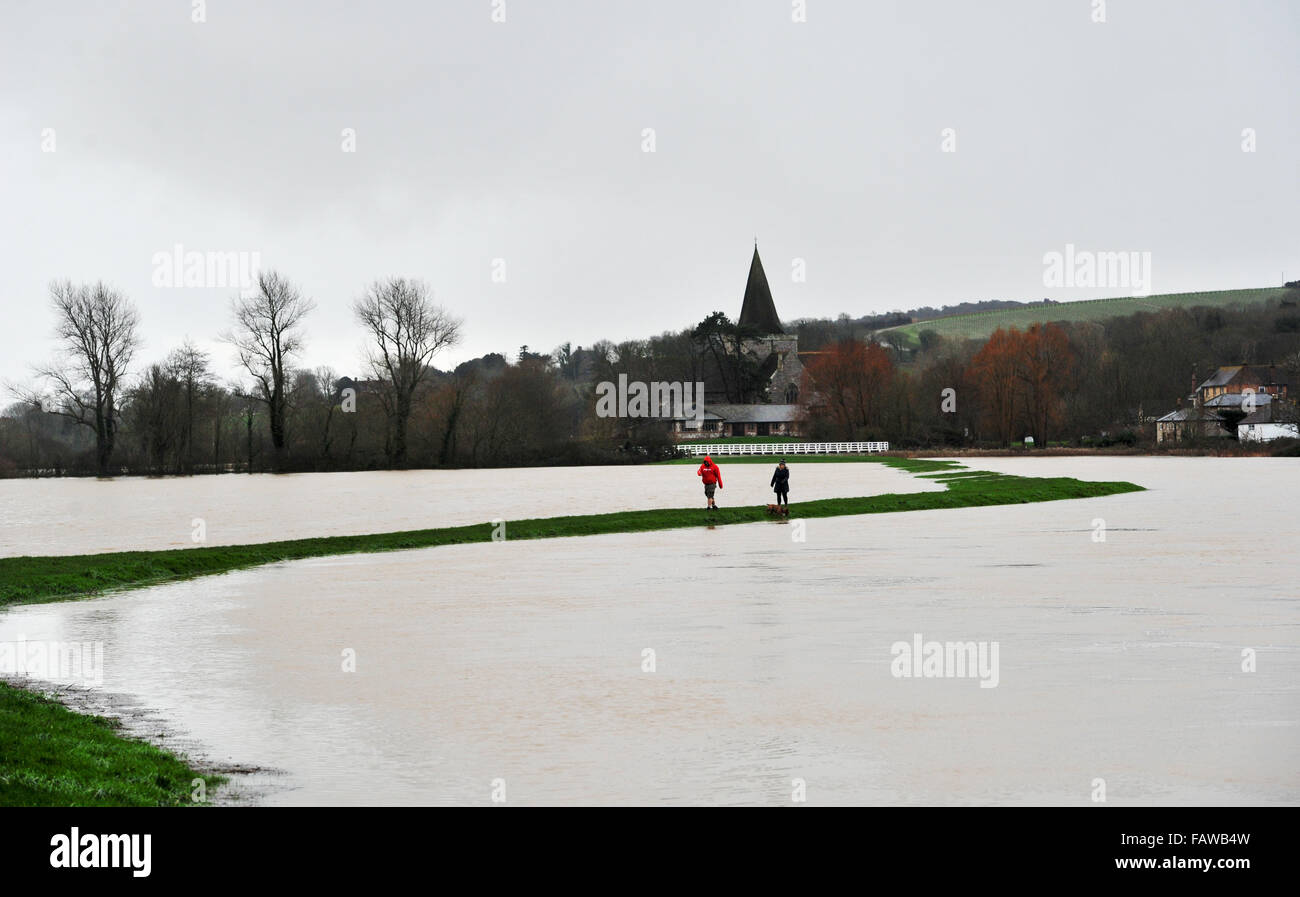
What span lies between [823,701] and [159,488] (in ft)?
224

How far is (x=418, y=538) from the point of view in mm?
34781

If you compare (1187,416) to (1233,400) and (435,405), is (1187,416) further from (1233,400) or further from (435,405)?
(435,405)

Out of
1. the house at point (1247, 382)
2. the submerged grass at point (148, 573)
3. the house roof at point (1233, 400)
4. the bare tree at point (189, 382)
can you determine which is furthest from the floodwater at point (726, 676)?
the house at point (1247, 382)

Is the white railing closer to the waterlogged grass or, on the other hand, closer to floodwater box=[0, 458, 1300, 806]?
the waterlogged grass

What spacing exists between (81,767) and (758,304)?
591 ft

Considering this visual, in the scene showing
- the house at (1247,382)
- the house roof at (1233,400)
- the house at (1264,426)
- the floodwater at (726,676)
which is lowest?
the floodwater at (726,676)

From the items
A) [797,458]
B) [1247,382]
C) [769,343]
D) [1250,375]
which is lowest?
[797,458]

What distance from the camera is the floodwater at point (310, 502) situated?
37.6 meters

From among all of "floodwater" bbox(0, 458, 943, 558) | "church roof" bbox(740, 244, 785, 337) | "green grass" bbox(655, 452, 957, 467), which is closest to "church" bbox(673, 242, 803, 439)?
"church roof" bbox(740, 244, 785, 337)

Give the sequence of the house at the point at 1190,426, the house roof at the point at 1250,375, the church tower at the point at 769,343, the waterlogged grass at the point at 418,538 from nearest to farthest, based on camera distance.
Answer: the waterlogged grass at the point at 418,538 < the house at the point at 1190,426 < the house roof at the point at 1250,375 < the church tower at the point at 769,343

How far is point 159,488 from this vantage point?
74562 millimetres

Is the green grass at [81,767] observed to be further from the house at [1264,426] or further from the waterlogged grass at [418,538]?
the house at [1264,426]

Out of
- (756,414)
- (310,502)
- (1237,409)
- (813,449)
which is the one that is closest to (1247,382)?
(1237,409)

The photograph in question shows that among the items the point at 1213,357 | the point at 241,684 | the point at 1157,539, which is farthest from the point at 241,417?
the point at 1213,357
